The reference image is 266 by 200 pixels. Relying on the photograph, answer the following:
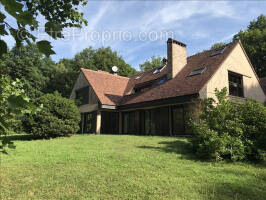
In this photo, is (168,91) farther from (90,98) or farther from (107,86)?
(90,98)

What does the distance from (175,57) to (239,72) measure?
5.03 meters

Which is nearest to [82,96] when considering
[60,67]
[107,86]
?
[107,86]

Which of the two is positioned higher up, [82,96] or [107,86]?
[107,86]

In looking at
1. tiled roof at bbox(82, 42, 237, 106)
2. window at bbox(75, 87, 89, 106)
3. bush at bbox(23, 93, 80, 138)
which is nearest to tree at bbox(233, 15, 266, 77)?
tiled roof at bbox(82, 42, 237, 106)

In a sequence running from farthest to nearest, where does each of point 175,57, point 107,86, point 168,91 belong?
point 107,86 → point 175,57 → point 168,91

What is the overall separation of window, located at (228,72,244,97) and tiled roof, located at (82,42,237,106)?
1990 mm

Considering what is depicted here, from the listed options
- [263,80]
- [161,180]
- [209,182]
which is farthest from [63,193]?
[263,80]

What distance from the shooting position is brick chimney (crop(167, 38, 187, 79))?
17.1 m

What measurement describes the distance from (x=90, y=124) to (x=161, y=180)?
52.5 ft

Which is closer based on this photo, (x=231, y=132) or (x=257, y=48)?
(x=231, y=132)

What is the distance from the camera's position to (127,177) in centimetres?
550

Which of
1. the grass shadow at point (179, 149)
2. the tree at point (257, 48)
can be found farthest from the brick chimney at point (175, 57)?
the tree at point (257, 48)

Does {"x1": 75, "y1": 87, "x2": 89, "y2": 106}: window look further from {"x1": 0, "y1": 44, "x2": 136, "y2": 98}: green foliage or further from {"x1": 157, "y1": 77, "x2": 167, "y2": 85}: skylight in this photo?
{"x1": 0, "y1": 44, "x2": 136, "y2": 98}: green foliage

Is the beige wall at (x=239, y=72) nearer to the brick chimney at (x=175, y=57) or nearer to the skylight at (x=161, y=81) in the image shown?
the brick chimney at (x=175, y=57)
